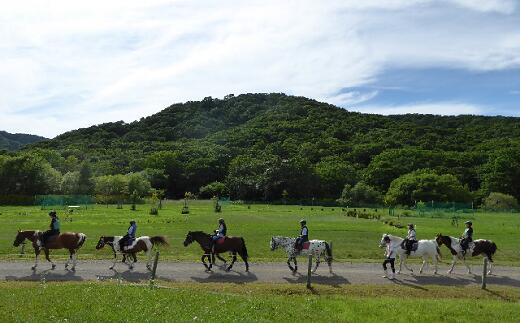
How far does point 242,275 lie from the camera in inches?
953

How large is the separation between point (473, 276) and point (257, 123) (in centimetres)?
17464

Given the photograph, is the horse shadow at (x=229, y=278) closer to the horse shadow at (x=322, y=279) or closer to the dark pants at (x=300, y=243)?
the horse shadow at (x=322, y=279)

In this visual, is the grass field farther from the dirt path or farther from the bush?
the bush

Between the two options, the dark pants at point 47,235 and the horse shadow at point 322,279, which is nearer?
the horse shadow at point 322,279

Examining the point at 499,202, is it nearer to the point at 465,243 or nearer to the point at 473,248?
the point at 473,248

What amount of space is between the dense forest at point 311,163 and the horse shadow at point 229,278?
84.5 meters

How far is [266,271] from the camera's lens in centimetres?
2512

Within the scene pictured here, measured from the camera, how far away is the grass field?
1532 cm

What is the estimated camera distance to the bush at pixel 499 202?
9762 centimetres

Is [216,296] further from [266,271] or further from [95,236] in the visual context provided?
[95,236]

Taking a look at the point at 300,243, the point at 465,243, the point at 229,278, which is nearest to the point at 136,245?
the point at 229,278

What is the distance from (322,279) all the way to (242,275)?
380cm

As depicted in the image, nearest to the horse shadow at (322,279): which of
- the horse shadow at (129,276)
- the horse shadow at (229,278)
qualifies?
the horse shadow at (229,278)

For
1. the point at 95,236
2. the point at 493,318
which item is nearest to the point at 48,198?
the point at 95,236
